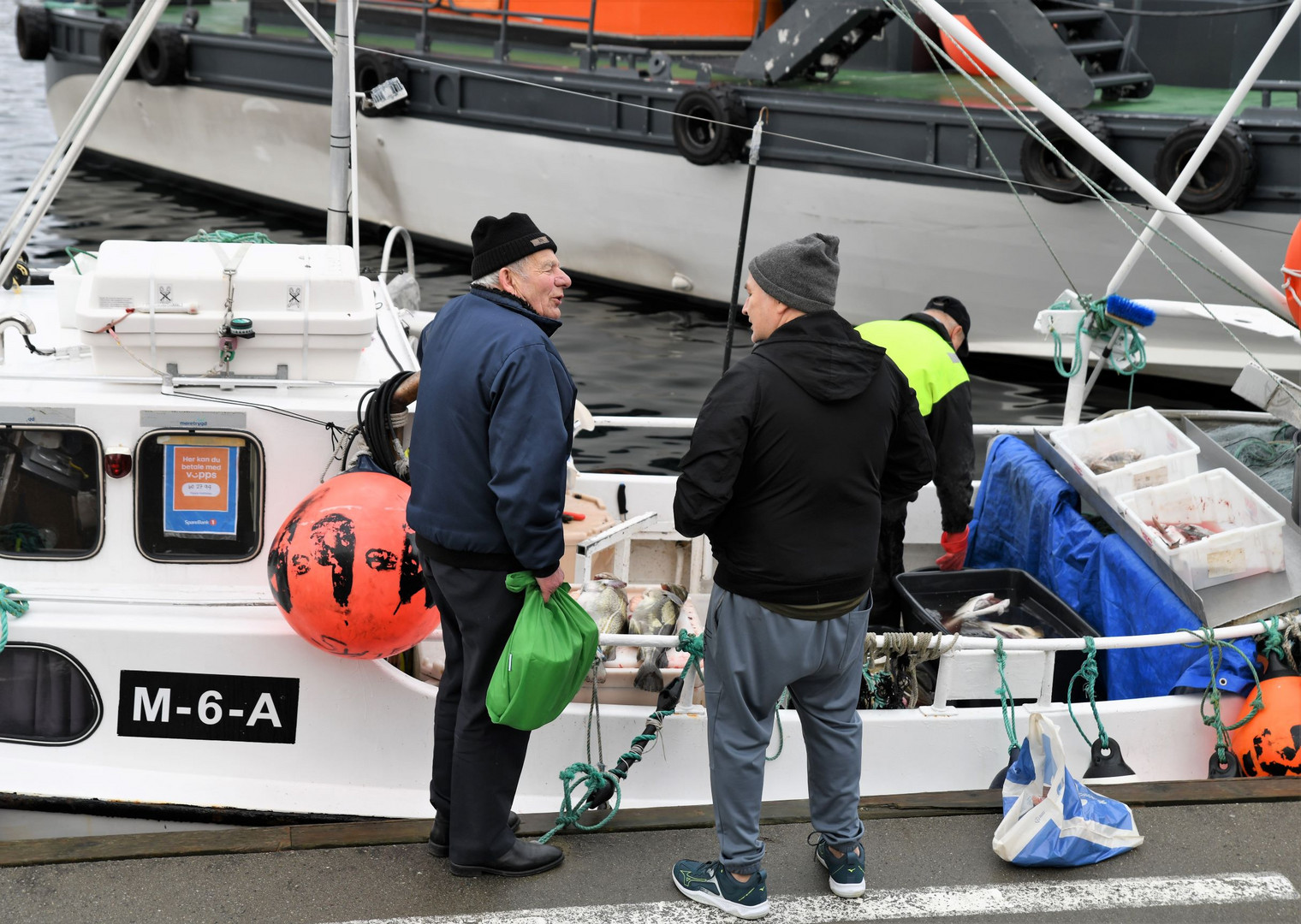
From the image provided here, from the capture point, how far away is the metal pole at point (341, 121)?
5.61m

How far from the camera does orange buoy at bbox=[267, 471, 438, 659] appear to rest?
3914 millimetres

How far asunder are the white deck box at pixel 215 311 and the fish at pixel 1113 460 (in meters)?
3.24

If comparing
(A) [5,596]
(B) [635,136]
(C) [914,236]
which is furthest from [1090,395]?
(A) [5,596]

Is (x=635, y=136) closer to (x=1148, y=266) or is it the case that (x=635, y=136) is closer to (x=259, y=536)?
(x=1148, y=266)

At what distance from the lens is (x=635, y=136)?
1308 centimetres

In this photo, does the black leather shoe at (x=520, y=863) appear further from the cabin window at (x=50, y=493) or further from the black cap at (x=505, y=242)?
the cabin window at (x=50, y=493)

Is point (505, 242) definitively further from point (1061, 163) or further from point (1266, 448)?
point (1061, 163)

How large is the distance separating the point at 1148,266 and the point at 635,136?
5207 mm

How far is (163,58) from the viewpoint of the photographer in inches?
648

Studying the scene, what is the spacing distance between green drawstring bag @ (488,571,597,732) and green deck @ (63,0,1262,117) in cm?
819

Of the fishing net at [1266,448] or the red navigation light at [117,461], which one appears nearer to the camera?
the red navigation light at [117,461]

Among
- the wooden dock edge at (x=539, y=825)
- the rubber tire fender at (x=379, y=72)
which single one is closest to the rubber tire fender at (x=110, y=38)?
the rubber tire fender at (x=379, y=72)

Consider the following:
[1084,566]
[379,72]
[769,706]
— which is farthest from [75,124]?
[379,72]

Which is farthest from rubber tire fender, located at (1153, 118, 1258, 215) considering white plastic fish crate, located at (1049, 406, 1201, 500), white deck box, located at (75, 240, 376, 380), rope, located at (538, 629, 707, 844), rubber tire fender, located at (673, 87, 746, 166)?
white deck box, located at (75, 240, 376, 380)
